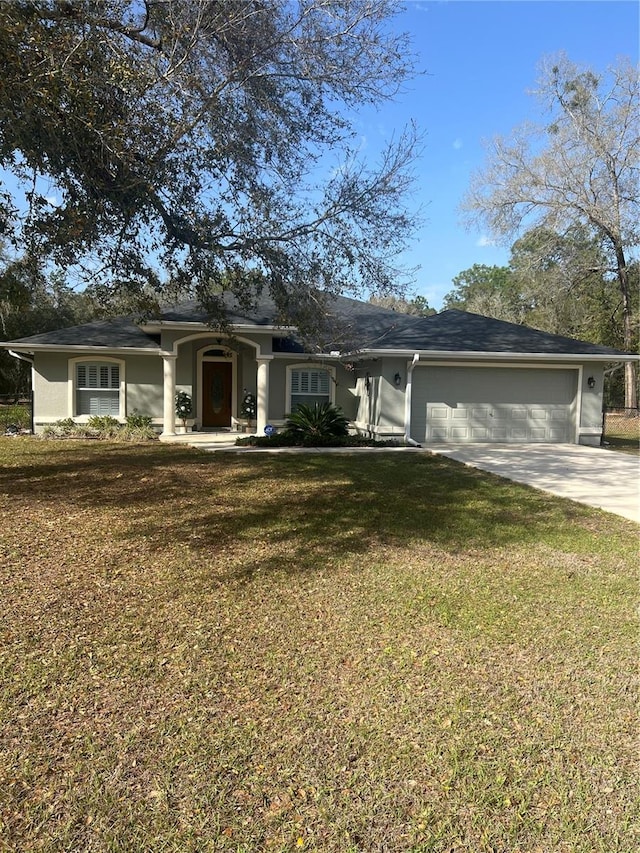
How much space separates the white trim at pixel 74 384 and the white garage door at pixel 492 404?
8.13 meters

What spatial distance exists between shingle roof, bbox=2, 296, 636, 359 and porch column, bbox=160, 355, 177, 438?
1176mm

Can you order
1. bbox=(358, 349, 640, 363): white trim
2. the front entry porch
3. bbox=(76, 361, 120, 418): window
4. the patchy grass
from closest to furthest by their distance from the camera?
1. the patchy grass
2. bbox=(358, 349, 640, 363): white trim
3. the front entry porch
4. bbox=(76, 361, 120, 418): window

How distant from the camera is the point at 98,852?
215cm

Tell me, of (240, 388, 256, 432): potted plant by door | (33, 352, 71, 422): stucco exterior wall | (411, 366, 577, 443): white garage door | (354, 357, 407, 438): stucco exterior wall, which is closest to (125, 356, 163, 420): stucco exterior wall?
(33, 352, 71, 422): stucco exterior wall

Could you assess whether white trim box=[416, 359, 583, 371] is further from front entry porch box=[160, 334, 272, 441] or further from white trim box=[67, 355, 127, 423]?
white trim box=[67, 355, 127, 423]

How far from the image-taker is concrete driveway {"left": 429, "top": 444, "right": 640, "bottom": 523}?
343 inches

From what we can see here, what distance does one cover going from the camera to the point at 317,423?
1462 cm

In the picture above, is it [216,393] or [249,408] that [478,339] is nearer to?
[249,408]

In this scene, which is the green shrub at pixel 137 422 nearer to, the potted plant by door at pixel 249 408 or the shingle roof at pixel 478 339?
the potted plant by door at pixel 249 408

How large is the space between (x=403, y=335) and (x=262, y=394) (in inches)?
167

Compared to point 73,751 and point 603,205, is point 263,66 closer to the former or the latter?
point 73,751

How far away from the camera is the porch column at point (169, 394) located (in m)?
14.9

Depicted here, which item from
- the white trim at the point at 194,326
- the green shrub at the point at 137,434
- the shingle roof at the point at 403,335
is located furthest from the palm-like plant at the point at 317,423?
the green shrub at the point at 137,434

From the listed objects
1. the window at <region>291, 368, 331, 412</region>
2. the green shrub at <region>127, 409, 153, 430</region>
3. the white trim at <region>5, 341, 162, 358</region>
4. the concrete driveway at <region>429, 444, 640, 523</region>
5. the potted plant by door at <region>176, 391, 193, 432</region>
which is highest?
the white trim at <region>5, 341, 162, 358</region>
